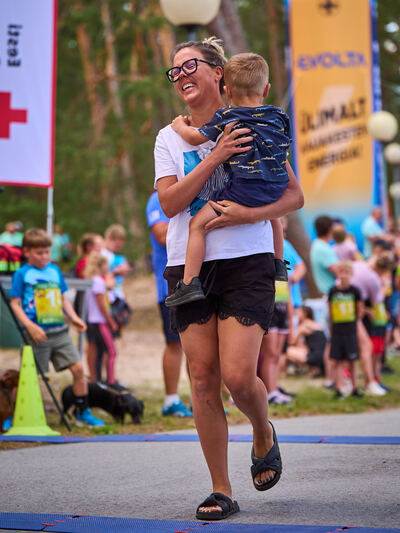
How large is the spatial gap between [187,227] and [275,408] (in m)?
4.83

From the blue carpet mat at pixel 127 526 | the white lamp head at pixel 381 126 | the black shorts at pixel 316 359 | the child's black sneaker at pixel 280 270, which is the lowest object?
the blue carpet mat at pixel 127 526

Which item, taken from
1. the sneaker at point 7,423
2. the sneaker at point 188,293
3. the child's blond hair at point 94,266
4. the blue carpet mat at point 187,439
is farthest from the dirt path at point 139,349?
the sneaker at point 188,293

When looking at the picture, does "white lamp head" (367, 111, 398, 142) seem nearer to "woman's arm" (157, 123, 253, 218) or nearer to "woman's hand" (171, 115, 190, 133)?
"woman's hand" (171, 115, 190, 133)

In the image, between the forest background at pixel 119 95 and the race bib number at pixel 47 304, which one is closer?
the race bib number at pixel 47 304

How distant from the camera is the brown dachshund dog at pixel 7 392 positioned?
288 inches

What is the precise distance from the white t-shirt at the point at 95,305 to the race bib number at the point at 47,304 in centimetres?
272

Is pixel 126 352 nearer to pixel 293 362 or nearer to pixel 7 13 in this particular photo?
pixel 293 362

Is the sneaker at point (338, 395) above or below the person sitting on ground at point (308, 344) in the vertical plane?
below

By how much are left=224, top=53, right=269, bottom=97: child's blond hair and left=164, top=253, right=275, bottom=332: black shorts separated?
2.37 feet

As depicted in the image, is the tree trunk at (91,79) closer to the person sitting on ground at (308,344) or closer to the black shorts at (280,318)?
the person sitting on ground at (308,344)

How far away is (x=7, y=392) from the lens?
742cm

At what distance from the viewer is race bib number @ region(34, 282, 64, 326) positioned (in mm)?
7508

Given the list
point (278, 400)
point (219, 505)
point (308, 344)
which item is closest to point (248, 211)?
point (219, 505)

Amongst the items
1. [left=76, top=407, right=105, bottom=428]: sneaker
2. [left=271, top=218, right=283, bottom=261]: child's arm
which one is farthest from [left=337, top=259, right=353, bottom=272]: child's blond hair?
[left=271, top=218, right=283, bottom=261]: child's arm
